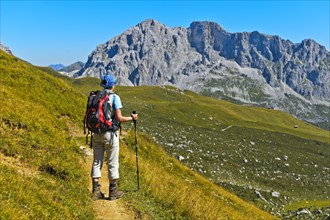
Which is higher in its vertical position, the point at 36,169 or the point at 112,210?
the point at 36,169

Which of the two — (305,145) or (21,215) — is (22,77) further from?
(305,145)

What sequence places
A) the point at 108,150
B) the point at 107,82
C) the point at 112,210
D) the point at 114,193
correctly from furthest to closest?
the point at 114,193
the point at 108,150
the point at 107,82
the point at 112,210

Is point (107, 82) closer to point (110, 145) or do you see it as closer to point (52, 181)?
point (110, 145)

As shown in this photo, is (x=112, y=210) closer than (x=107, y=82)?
Yes

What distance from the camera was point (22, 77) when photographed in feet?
86.6

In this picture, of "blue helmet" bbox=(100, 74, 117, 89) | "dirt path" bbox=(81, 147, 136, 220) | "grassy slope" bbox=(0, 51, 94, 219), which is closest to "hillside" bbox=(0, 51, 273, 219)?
"grassy slope" bbox=(0, 51, 94, 219)

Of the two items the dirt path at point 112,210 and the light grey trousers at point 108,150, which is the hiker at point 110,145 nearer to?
the light grey trousers at point 108,150

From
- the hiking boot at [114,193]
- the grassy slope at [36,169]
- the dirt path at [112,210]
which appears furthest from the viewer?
the hiking boot at [114,193]

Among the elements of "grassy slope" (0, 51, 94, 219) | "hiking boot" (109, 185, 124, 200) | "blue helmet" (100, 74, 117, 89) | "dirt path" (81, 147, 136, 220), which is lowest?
"dirt path" (81, 147, 136, 220)

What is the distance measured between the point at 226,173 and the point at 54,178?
64134 mm

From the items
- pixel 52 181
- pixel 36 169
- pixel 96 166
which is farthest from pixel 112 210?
pixel 36 169

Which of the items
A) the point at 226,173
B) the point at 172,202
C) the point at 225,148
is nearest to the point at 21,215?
the point at 172,202

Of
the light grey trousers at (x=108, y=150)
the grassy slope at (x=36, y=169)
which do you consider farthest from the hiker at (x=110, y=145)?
the grassy slope at (x=36, y=169)

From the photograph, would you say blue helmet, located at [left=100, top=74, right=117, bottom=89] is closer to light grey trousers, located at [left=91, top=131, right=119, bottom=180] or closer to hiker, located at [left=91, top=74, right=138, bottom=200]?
A: hiker, located at [left=91, top=74, right=138, bottom=200]
